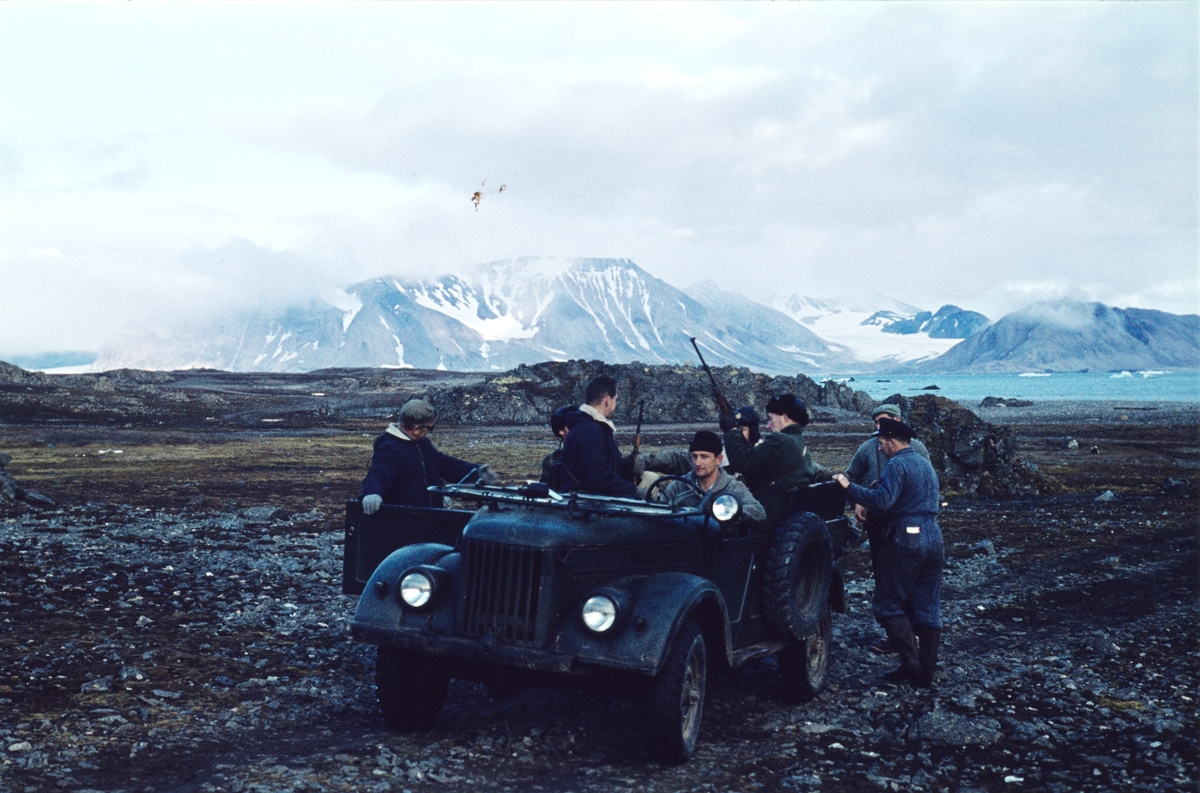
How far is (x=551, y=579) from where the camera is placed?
6699 millimetres

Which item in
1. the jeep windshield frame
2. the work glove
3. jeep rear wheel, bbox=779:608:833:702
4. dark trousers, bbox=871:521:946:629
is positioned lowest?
jeep rear wheel, bbox=779:608:833:702

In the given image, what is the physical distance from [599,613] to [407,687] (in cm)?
185

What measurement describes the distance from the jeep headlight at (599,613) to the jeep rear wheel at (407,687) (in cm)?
148

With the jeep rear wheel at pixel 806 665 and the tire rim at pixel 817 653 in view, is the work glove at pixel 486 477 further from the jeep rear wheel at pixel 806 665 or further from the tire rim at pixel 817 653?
the tire rim at pixel 817 653

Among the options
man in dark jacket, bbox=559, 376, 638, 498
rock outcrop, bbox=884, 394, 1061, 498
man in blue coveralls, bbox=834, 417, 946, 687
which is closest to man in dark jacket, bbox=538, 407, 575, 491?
man in dark jacket, bbox=559, 376, 638, 498

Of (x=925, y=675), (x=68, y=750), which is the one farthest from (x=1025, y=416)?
(x=68, y=750)

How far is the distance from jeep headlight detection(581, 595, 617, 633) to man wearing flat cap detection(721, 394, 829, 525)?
233cm

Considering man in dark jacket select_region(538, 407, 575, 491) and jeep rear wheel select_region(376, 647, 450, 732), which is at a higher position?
man in dark jacket select_region(538, 407, 575, 491)

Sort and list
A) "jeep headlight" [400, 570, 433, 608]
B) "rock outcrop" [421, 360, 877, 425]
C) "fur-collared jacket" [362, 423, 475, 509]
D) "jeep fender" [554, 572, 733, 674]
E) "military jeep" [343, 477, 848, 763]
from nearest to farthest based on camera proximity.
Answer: "jeep fender" [554, 572, 733, 674]
"military jeep" [343, 477, 848, 763]
"jeep headlight" [400, 570, 433, 608]
"fur-collared jacket" [362, 423, 475, 509]
"rock outcrop" [421, 360, 877, 425]

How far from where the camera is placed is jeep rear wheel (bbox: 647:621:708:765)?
667 centimetres

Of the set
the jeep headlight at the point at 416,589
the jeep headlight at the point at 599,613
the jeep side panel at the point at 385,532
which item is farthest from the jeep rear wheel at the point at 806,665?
the jeep headlight at the point at 416,589

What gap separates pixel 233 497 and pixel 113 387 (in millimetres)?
91813

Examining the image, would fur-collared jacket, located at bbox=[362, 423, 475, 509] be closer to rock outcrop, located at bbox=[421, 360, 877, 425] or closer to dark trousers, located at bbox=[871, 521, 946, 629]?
dark trousers, located at bbox=[871, 521, 946, 629]

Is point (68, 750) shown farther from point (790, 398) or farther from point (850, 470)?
point (850, 470)
